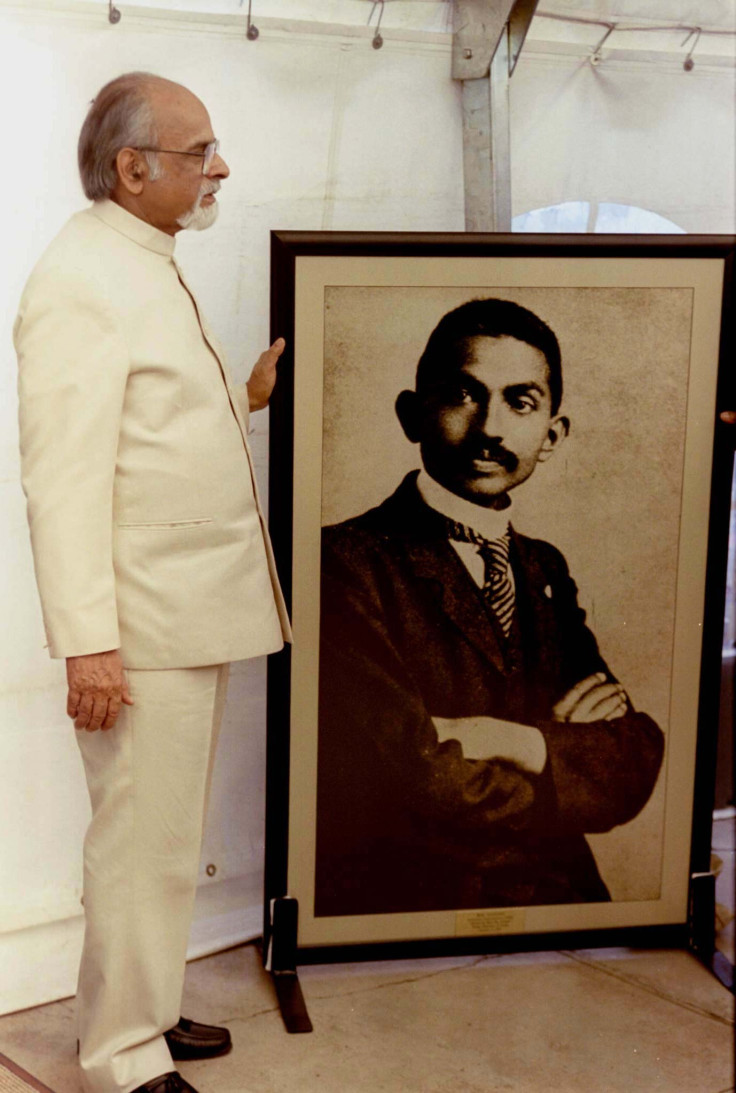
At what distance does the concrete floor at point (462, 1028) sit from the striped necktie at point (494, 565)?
2.69ft

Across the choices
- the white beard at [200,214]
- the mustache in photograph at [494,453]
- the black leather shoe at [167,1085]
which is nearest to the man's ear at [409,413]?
the mustache in photograph at [494,453]

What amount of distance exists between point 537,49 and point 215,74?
792 millimetres

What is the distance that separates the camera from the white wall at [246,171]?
8.57 feet

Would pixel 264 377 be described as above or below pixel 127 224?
below

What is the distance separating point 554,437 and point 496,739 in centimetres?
67

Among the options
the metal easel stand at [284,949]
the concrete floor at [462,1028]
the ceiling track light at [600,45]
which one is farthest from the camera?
the ceiling track light at [600,45]

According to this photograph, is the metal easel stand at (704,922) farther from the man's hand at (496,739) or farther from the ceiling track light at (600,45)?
the ceiling track light at (600,45)

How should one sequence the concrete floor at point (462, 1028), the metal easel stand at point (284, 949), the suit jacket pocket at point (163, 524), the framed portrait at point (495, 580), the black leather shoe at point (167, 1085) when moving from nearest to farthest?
1. the suit jacket pocket at point (163, 524)
2. the black leather shoe at point (167, 1085)
3. the concrete floor at point (462, 1028)
4. the framed portrait at point (495, 580)
5. the metal easel stand at point (284, 949)

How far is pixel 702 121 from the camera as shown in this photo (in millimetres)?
3250

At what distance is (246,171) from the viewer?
9.29ft

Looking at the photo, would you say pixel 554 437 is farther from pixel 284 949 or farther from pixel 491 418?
pixel 284 949

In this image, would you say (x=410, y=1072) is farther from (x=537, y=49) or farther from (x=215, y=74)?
(x=537, y=49)

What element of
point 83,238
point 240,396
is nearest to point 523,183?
point 240,396

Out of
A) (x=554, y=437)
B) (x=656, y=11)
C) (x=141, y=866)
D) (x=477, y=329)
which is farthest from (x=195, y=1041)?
(x=656, y=11)
